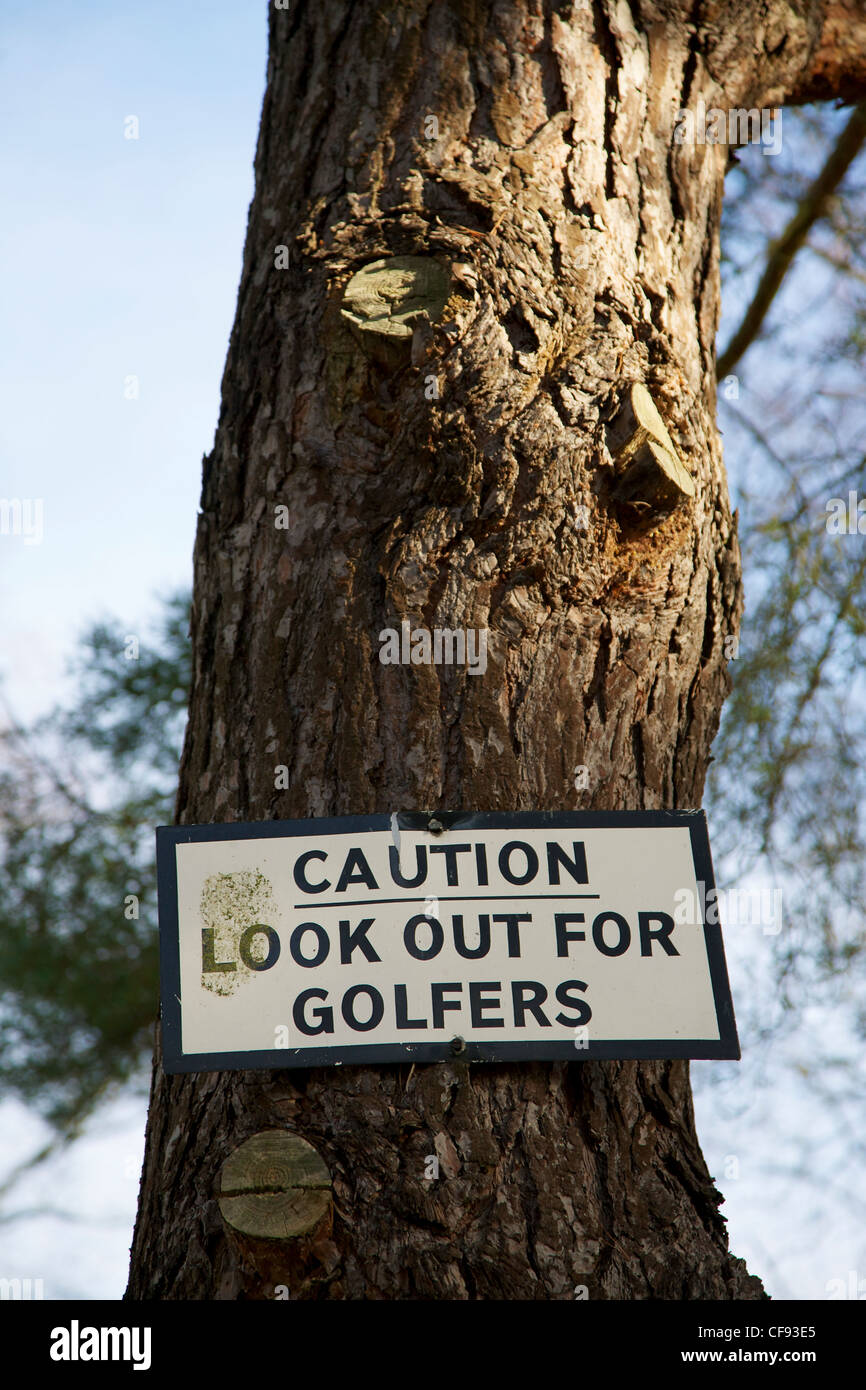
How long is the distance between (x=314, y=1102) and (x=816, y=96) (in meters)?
1.85

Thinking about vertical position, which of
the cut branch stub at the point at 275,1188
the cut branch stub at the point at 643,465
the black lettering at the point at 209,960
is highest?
the cut branch stub at the point at 643,465

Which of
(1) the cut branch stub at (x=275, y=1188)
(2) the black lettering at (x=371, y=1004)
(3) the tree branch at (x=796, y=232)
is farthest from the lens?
(3) the tree branch at (x=796, y=232)

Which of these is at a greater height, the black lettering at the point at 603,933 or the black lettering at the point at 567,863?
the black lettering at the point at 567,863

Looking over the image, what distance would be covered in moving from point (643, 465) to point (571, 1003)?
61 centimetres

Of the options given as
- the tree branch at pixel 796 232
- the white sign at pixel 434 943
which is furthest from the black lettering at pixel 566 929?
the tree branch at pixel 796 232

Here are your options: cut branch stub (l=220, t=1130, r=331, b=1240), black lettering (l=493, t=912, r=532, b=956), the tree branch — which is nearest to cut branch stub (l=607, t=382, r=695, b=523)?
black lettering (l=493, t=912, r=532, b=956)

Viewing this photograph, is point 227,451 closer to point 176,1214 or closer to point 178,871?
point 178,871

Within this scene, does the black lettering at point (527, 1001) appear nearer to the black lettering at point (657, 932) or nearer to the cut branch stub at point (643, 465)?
the black lettering at point (657, 932)

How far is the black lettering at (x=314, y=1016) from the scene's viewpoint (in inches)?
44.6

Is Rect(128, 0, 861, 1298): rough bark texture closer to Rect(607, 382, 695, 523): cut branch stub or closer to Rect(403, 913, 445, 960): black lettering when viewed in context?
Rect(607, 382, 695, 523): cut branch stub

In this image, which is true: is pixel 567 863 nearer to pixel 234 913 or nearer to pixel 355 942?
pixel 355 942

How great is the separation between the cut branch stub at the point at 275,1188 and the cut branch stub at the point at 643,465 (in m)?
0.79

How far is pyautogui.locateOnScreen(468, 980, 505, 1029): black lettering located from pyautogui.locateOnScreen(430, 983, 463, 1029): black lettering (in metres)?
0.01
